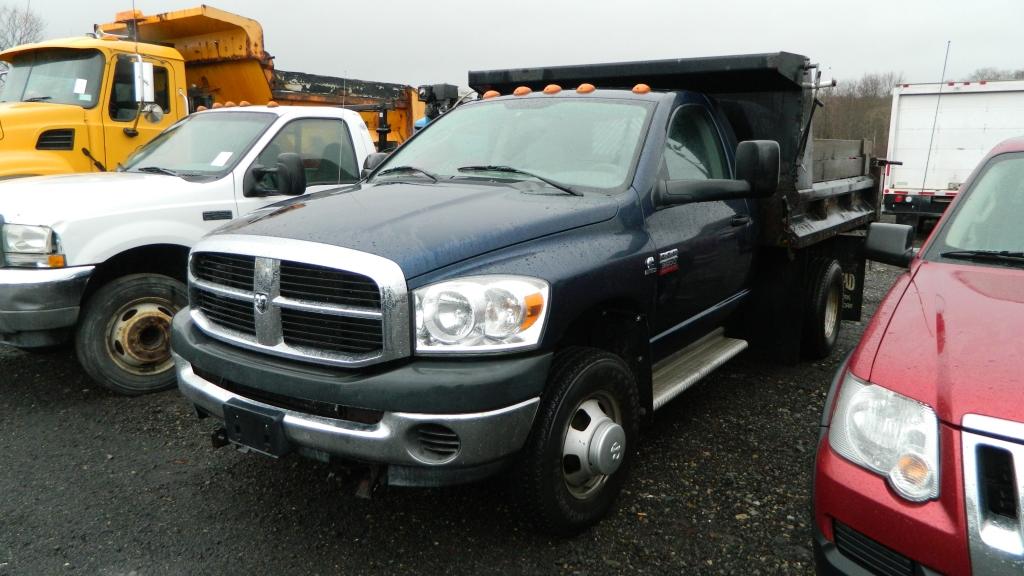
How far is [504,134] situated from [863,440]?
8.03 feet

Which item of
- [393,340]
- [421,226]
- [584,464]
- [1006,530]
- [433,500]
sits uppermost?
[421,226]

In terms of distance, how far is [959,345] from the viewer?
7.18 feet

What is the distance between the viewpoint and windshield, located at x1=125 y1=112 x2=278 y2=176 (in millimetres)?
5270

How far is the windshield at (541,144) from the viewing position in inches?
139

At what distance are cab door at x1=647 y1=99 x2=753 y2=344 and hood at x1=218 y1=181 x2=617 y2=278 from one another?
1.60 ft

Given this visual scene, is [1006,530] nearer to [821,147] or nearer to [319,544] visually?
[319,544]

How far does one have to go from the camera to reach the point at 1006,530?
5.86 ft

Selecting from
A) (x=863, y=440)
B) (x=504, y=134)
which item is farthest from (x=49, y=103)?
(x=863, y=440)

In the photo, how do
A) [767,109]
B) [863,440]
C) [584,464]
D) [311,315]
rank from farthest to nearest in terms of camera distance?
[767,109] < [584,464] < [311,315] < [863,440]

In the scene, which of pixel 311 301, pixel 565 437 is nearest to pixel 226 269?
pixel 311 301

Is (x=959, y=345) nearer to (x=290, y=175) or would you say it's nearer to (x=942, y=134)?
(x=290, y=175)

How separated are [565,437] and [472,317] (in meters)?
0.68

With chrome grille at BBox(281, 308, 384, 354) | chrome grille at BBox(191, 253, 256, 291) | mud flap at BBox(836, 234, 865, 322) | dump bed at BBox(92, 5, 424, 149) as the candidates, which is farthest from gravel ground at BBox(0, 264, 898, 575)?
dump bed at BBox(92, 5, 424, 149)

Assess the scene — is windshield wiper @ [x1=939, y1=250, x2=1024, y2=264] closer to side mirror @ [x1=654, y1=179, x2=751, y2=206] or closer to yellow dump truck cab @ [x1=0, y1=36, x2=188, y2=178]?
side mirror @ [x1=654, y1=179, x2=751, y2=206]
